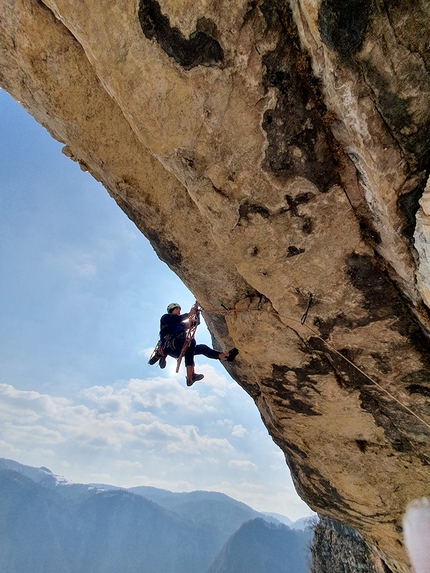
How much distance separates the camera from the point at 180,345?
24.8 ft

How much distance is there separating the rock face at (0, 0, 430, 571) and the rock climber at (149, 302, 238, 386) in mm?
875

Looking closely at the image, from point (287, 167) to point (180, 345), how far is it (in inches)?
192

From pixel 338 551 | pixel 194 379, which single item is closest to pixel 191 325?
pixel 194 379

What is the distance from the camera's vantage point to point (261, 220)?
4578 mm

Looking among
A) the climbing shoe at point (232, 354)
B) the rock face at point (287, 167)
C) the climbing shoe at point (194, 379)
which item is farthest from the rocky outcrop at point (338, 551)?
the climbing shoe at point (232, 354)

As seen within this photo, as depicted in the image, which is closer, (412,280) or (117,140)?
(412,280)

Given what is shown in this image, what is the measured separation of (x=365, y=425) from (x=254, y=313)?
10.4 feet

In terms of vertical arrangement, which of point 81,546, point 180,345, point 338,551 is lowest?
point 81,546

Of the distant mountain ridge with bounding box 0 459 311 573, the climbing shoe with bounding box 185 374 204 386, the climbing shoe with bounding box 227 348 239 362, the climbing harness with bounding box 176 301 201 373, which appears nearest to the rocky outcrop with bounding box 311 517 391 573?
the climbing shoe with bounding box 185 374 204 386

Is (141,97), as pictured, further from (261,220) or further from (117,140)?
(261,220)

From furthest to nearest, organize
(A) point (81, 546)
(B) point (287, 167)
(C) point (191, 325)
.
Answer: (A) point (81, 546) → (C) point (191, 325) → (B) point (287, 167)

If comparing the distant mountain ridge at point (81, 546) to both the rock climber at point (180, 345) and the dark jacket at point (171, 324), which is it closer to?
the rock climber at point (180, 345)

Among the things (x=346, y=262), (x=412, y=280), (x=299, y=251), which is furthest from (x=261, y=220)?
(x=412, y=280)

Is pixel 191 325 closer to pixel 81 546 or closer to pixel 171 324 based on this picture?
pixel 171 324
